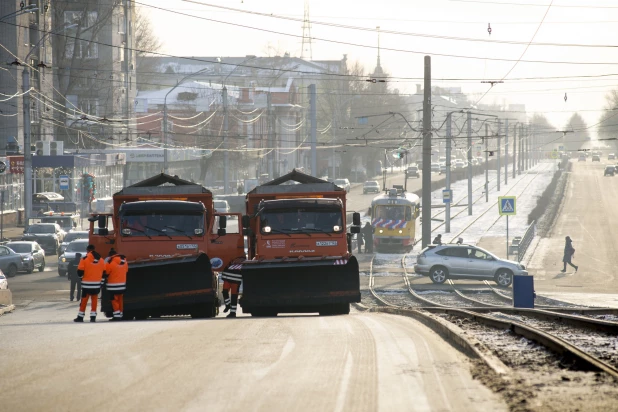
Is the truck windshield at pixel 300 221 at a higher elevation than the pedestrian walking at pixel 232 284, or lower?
higher

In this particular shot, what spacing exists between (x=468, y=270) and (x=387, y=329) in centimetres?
2173

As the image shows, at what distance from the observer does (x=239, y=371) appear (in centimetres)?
979

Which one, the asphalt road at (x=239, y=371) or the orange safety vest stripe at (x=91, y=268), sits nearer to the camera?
the asphalt road at (x=239, y=371)

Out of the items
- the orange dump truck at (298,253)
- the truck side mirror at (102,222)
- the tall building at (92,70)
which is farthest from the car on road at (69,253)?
the tall building at (92,70)

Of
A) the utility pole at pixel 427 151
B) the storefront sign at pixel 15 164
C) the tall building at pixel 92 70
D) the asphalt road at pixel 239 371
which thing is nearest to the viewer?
the asphalt road at pixel 239 371

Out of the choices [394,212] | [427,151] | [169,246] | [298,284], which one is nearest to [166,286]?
[169,246]

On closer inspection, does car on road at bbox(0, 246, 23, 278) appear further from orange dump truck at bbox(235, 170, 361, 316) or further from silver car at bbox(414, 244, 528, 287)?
orange dump truck at bbox(235, 170, 361, 316)

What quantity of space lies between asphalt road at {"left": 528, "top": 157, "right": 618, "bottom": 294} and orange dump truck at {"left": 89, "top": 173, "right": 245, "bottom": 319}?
16158mm

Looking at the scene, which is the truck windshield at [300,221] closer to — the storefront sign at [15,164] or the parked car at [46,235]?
the parked car at [46,235]

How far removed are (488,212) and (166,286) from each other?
55.7 m

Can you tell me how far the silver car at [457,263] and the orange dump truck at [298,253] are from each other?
11.2 m

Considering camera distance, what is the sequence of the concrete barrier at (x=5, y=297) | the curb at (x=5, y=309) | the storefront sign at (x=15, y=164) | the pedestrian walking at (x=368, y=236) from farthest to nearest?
the storefront sign at (x=15, y=164) → the pedestrian walking at (x=368, y=236) → the concrete barrier at (x=5, y=297) → the curb at (x=5, y=309)

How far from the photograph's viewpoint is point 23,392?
29.3 ft

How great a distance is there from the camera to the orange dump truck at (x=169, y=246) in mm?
19391
